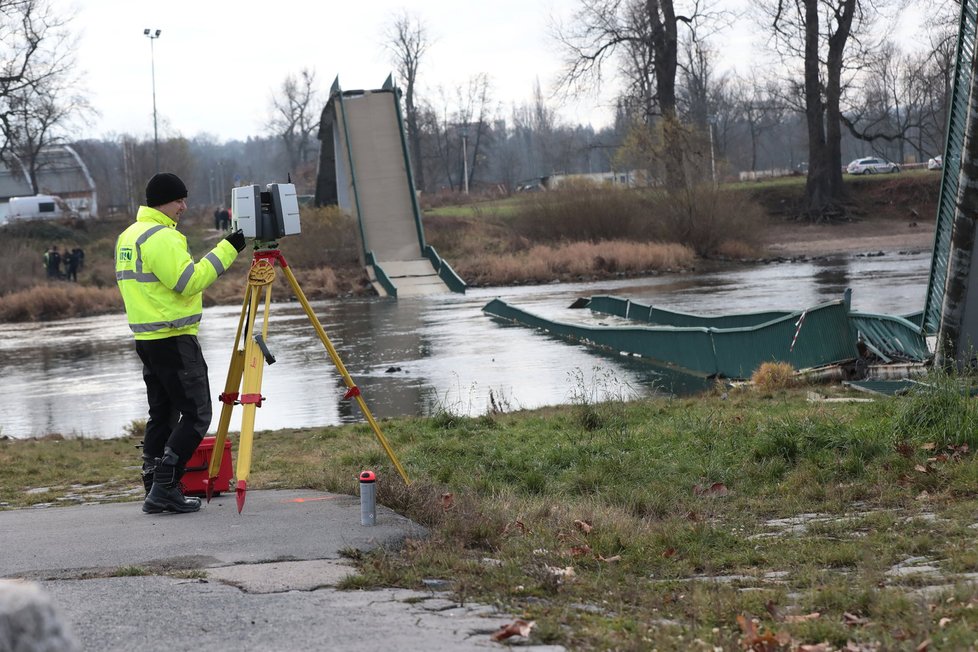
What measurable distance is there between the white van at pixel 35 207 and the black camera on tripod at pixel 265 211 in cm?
7558

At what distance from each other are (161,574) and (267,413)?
445 inches

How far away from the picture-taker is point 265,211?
7.39 meters

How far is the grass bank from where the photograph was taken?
4.83 meters

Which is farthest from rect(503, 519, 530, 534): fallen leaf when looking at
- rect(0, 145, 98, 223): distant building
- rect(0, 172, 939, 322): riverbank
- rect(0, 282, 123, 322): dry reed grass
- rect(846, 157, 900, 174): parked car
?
rect(0, 145, 98, 223): distant building

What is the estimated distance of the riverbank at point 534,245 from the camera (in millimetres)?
46575

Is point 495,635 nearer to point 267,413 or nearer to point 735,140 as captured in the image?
point 267,413

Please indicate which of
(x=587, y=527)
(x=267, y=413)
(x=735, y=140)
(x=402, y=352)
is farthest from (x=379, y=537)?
(x=735, y=140)

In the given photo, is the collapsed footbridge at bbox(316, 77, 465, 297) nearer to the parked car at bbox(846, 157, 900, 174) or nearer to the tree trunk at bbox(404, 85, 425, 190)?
the parked car at bbox(846, 157, 900, 174)

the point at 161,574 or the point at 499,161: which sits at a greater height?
the point at 499,161

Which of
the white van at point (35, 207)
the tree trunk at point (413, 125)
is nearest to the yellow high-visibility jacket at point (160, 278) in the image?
the white van at point (35, 207)

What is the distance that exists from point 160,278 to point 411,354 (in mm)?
16462

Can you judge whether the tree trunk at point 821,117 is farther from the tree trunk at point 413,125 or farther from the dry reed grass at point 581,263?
the tree trunk at point 413,125

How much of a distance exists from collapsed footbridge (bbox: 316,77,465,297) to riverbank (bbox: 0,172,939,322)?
1.25 m

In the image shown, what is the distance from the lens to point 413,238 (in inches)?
1900
